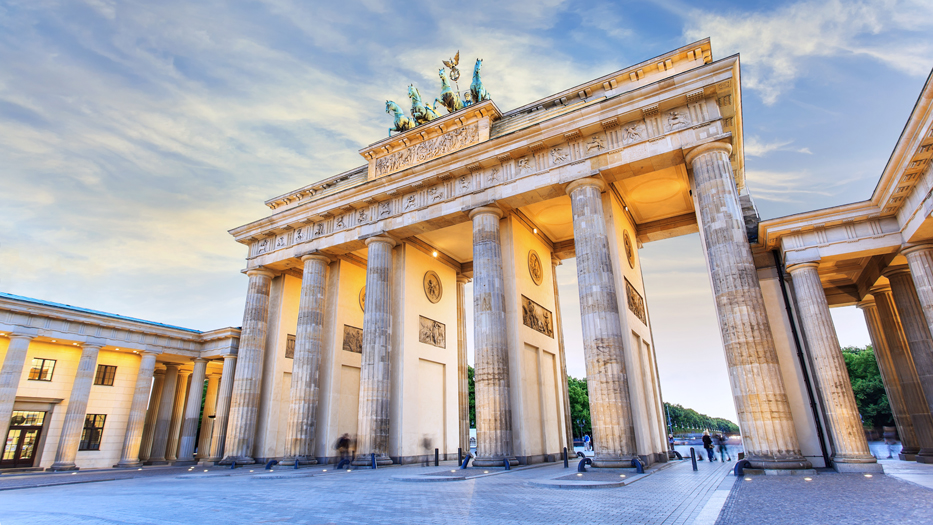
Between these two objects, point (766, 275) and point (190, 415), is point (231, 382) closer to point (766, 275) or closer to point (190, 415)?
point (190, 415)

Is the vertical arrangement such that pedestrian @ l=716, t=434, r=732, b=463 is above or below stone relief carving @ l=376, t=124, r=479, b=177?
below

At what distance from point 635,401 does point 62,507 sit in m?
15.9

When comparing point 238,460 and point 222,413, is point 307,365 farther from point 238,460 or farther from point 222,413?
point 222,413

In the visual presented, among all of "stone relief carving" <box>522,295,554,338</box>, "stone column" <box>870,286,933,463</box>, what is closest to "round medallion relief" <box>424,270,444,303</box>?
"stone relief carving" <box>522,295,554,338</box>

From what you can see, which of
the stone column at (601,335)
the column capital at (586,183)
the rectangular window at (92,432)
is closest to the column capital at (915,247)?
the stone column at (601,335)

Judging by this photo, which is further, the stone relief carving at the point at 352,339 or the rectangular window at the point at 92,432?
the rectangular window at the point at 92,432

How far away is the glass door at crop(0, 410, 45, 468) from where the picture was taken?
971 inches

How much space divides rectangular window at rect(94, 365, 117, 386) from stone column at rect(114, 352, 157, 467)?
1.41 metres

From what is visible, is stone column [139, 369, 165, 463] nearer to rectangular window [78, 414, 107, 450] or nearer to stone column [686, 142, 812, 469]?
rectangular window [78, 414, 107, 450]

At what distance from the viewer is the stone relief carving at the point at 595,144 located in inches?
723

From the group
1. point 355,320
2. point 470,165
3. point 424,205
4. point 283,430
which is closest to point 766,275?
point 470,165

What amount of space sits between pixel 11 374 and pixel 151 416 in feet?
37.1

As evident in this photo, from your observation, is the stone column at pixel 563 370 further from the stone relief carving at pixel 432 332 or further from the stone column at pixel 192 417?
the stone column at pixel 192 417

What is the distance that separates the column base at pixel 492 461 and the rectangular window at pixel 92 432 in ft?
81.5
